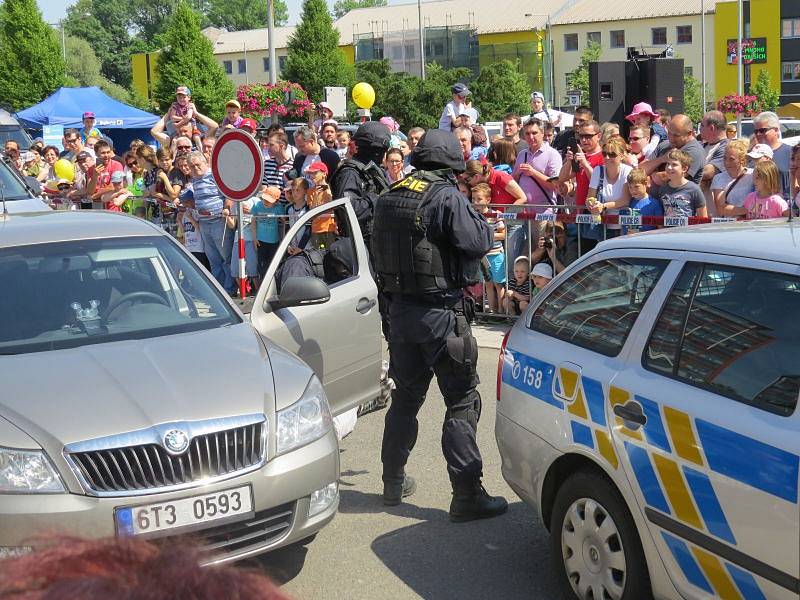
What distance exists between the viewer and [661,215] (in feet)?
31.0

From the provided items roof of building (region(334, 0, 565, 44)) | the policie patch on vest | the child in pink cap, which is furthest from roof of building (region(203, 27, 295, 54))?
the policie patch on vest

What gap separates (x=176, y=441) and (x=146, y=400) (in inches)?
10.6

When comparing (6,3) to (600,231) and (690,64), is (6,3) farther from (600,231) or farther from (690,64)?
(690,64)

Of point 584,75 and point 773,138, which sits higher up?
point 584,75

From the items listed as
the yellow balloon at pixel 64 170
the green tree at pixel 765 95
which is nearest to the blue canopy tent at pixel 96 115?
the yellow balloon at pixel 64 170

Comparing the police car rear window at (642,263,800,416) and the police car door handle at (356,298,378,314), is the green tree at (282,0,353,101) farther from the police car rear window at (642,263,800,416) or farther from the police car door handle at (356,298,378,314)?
the police car rear window at (642,263,800,416)

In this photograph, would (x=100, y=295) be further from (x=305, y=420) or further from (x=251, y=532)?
(x=251, y=532)

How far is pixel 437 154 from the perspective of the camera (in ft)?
18.3

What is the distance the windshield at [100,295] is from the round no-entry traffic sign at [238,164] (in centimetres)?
326

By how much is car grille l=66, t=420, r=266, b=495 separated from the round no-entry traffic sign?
15.9 ft

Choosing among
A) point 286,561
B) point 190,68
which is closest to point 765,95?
point 190,68

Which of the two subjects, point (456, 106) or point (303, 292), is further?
point (456, 106)

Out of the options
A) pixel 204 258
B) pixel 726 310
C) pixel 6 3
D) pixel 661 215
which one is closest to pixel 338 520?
pixel 726 310

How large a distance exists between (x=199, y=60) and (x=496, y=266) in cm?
4562
